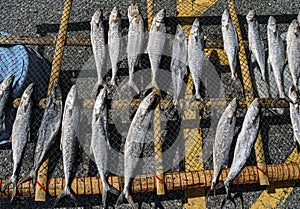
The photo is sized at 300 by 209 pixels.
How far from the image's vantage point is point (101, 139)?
4168 mm

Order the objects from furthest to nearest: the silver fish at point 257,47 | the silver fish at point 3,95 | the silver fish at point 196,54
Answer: the silver fish at point 257,47 < the silver fish at point 196,54 < the silver fish at point 3,95

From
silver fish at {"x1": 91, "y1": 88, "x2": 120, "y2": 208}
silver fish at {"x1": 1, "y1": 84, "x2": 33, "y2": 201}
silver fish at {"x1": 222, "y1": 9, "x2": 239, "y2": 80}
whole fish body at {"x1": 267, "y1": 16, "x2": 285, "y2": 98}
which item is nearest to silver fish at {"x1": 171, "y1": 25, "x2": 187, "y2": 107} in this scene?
silver fish at {"x1": 222, "y1": 9, "x2": 239, "y2": 80}

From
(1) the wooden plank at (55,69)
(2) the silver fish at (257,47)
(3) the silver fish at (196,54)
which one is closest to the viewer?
(1) the wooden plank at (55,69)

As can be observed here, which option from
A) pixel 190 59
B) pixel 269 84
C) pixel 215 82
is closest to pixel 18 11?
pixel 190 59

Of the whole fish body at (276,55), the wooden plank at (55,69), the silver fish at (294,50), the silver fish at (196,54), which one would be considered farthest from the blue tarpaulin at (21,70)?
the silver fish at (294,50)

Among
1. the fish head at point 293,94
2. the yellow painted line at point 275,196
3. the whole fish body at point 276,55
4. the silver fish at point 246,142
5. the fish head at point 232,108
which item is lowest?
the yellow painted line at point 275,196

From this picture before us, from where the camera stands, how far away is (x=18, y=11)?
19.5 ft

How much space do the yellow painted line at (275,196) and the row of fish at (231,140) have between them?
859 mm

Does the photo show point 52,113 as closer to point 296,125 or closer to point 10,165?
point 10,165

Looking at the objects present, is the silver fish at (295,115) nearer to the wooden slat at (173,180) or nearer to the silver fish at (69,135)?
the wooden slat at (173,180)

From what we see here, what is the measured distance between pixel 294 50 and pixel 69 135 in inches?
150

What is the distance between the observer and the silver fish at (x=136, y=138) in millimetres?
3996

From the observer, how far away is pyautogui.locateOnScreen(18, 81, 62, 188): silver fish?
13.1ft

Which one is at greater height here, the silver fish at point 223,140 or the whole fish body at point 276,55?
the whole fish body at point 276,55
